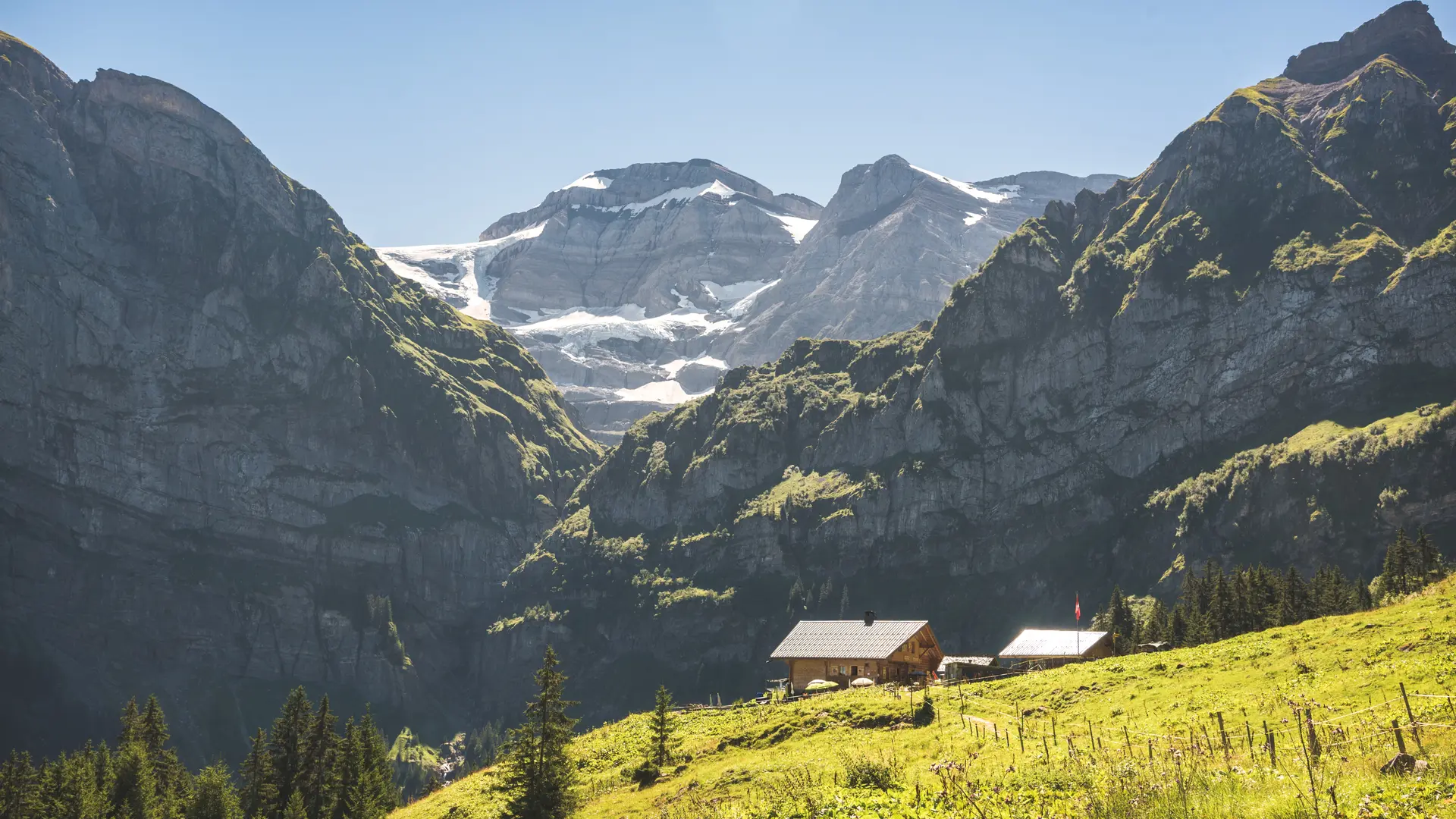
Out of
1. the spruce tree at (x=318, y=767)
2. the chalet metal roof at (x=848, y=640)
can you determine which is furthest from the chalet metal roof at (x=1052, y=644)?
the spruce tree at (x=318, y=767)

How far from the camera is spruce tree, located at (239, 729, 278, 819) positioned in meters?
88.1

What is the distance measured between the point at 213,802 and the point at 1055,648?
3354 inches

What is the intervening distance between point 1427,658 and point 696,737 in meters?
41.8

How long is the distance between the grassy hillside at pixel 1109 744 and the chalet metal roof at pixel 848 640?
28.1 meters

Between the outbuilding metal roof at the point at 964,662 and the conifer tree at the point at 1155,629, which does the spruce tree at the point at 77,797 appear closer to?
the outbuilding metal roof at the point at 964,662

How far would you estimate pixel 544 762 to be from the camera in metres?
56.3

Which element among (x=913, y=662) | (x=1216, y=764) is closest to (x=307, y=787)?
(x=913, y=662)

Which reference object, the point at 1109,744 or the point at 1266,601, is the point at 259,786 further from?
the point at 1266,601

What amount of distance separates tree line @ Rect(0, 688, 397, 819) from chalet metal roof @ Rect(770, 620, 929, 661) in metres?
40.6

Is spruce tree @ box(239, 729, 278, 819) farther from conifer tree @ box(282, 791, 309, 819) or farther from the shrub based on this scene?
the shrub

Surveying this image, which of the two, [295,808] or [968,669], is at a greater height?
[968,669]

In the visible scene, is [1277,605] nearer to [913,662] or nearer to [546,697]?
[913,662]

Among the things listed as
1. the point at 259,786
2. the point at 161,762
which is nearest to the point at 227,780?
the point at 161,762

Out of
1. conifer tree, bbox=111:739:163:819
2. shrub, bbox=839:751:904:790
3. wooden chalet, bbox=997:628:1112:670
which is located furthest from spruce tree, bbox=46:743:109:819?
wooden chalet, bbox=997:628:1112:670
